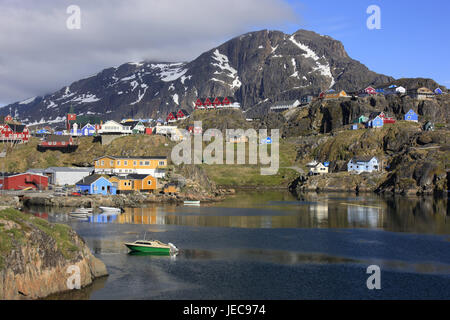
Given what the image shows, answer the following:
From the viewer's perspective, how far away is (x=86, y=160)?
13288cm

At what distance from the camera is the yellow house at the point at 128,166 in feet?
361

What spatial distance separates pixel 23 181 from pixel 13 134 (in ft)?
175

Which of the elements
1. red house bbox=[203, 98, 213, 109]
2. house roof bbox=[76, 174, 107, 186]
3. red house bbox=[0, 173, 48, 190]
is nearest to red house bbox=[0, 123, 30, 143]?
red house bbox=[0, 173, 48, 190]

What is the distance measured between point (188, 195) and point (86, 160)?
44.6 meters

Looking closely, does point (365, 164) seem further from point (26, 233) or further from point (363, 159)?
point (26, 233)

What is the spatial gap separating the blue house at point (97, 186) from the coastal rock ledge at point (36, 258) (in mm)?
59192

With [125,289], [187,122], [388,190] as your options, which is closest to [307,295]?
[125,289]

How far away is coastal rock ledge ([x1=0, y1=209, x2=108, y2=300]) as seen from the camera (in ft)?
97.8

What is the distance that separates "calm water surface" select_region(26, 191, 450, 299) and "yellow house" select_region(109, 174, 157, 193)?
595 inches

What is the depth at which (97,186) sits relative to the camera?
94.8m

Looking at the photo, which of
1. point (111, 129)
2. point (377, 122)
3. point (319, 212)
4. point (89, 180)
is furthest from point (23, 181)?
point (377, 122)

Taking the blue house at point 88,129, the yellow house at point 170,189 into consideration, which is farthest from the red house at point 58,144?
the yellow house at point 170,189

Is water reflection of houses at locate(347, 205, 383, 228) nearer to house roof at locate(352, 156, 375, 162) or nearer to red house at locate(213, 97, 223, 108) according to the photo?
house roof at locate(352, 156, 375, 162)

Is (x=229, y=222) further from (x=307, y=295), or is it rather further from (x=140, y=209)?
(x=307, y=295)
